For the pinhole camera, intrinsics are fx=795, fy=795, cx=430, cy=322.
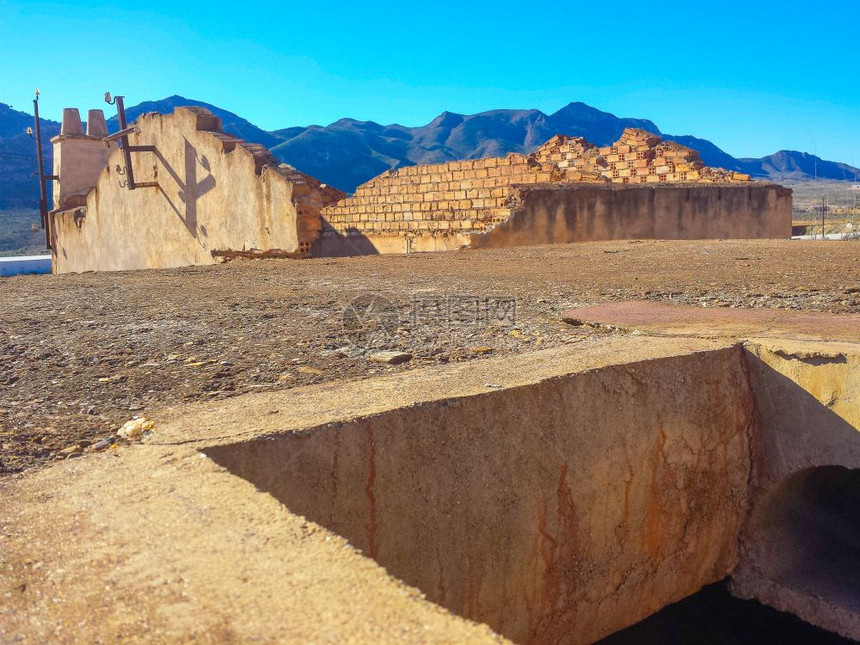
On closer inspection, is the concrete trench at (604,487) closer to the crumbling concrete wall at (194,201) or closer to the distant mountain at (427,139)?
the crumbling concrete wall at (194,201)

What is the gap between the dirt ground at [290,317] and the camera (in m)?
2.90

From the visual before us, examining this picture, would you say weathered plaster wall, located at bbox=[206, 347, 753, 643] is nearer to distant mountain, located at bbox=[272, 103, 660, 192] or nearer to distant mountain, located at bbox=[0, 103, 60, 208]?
distant mountain, located at bbox=[0, 103, 60, 208]

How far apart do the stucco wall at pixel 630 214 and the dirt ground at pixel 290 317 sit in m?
3.22

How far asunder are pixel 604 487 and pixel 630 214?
976 cm

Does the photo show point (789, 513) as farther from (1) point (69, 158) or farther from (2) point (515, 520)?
(1) point (69, 158)

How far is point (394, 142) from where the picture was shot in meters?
80.6

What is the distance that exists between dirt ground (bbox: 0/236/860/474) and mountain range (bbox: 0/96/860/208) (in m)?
52.5

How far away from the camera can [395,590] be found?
4.70 feet

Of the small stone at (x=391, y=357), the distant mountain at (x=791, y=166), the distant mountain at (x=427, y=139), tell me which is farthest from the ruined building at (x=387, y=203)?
the distant mountain at (x=791, y=166)

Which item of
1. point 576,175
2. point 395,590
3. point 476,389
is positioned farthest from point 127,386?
point 576,175

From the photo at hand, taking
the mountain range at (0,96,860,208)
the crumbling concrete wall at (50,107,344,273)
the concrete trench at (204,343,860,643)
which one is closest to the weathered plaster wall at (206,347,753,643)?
the concrete trench at (204,343,860,643)

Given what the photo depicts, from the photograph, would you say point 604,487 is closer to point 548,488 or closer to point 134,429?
Answer: point 548,488

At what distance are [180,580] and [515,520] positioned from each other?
1541 mm

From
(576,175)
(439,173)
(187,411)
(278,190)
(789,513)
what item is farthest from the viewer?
(576,175)
